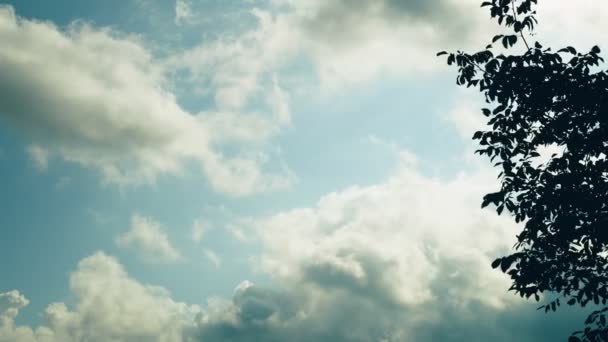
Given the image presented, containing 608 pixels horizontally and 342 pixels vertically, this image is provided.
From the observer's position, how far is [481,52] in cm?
1201

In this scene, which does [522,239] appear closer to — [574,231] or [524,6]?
[574,231]

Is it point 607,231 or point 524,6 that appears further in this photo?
point 524,6

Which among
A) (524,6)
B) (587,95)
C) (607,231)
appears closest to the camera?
(607,231)

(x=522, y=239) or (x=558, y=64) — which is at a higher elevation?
(x=558, y=64)

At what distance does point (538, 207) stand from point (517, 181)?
32.1 inches

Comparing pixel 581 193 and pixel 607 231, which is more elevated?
pixel 581 193

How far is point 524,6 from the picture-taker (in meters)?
11.8

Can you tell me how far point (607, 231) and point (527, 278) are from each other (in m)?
2.01

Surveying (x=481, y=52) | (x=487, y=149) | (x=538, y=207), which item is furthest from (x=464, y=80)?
(x=538, y=207)

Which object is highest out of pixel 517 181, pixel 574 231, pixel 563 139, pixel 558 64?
pixel 558 64

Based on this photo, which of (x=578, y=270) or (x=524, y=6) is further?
(x=524, y=6)

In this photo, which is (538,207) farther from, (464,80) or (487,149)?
(464,80)

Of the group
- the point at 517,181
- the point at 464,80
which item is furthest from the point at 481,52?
the point at 517,181

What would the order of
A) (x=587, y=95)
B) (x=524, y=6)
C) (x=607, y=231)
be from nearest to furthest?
1. (x=607, y=231)
2. (x=587, y=95)
3. (x=524, y=6)
